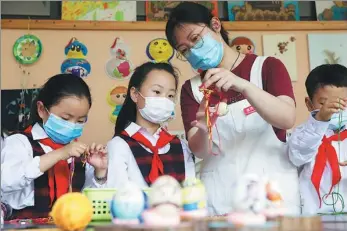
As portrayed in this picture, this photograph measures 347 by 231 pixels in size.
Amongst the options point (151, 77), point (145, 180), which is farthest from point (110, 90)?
point (145, 180)

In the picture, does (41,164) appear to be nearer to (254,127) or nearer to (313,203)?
(254,127)

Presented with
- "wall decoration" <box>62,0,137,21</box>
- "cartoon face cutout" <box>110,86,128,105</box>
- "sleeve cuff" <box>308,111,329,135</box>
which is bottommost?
"sleeve cuff" <box>308,111,329,135</box>

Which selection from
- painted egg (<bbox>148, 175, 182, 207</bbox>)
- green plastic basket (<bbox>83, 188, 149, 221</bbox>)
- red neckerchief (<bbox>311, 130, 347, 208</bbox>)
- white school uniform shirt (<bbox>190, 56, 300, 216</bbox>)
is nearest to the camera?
painted egg (<bbox>148, 175, 182, 207</bbox>)

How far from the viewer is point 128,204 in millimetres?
635

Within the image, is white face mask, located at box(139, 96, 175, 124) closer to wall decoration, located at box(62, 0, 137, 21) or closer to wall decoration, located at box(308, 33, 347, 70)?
wall decoration, located at box(62, 0, 137, 21)

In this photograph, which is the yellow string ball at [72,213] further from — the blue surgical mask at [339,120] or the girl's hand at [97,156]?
the blue surgical mask at [339,120]

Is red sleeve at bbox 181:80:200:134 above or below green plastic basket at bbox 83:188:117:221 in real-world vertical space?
above

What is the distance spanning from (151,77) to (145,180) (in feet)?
1.04

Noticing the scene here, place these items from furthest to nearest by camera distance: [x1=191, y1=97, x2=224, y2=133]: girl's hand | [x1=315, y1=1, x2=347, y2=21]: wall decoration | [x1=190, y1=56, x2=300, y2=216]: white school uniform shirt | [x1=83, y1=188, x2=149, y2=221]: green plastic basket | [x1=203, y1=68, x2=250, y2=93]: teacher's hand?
[x1=315, y1=1, x2=347, y2=21]: wall decoration, [x1=190, y1=56, x2=300, y2=216]: white school uniform shirt, [x1=191, y1=97, x2=224, y2=133]: girl's hand, [x1=203, y1=68, x2=250, y2=93]: teacher's hand, [x1=83, y1=188, x2=149, y2=221]: green plastic basket

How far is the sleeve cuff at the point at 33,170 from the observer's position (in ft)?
3.89

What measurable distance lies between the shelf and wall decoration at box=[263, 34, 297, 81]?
42mm

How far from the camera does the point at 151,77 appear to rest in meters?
1.40

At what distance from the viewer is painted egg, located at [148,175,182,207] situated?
1.97ft

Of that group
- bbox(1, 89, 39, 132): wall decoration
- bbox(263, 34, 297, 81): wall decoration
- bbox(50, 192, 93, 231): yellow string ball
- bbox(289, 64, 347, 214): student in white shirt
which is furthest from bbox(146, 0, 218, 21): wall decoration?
bbox(50, 192, 93, 231): yellow string ball
